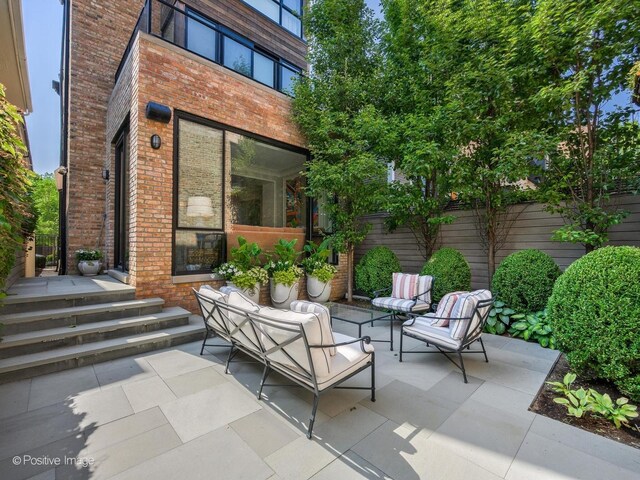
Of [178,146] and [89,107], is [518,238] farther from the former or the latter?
[89,107]

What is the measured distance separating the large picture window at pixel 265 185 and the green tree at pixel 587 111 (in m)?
4.90

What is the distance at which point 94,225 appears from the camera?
7.06 m

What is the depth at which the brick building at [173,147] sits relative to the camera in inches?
189

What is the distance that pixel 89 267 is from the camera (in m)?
6.35

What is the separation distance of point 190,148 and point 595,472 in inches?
246

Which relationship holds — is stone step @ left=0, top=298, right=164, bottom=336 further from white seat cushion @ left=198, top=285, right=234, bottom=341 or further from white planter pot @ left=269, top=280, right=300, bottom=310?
white planter pot @ left=269, top=280, right=300, bottom=310

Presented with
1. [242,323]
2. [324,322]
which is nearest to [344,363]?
[324,322]

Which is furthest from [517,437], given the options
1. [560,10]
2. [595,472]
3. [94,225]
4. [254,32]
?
[254,32]

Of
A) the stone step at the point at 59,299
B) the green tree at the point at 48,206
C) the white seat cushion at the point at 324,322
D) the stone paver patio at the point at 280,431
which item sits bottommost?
the stone paver patio at the point at 280,431

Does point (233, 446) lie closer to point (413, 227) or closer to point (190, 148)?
point (190, 148)

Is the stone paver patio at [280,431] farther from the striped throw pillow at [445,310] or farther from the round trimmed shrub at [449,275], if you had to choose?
the round trimmed shrub at [449,275]

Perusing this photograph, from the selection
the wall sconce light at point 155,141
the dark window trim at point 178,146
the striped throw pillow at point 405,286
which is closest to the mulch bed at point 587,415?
the striped throw pillow at point 405,286

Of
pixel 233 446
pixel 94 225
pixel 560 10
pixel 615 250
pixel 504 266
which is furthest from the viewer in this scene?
pixel 94 225

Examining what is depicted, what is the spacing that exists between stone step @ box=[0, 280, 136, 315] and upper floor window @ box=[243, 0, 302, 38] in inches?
367
